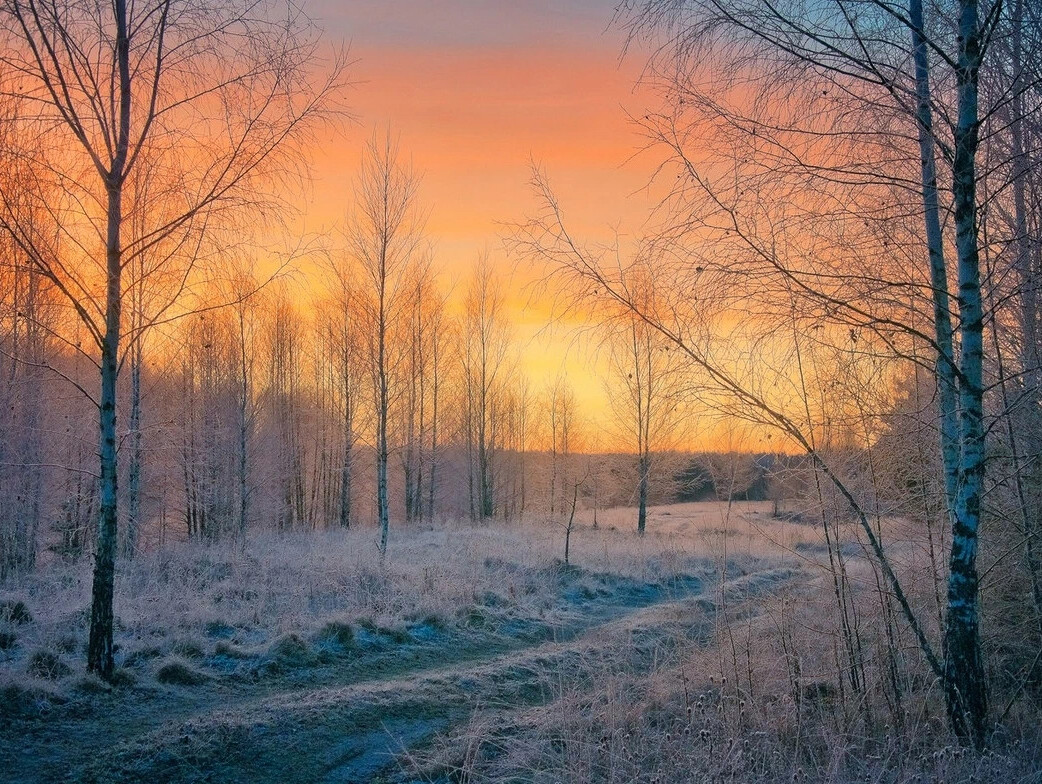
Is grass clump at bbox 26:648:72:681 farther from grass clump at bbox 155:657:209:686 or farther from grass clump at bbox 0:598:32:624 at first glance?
grass clump at bbox 0:598:32:624

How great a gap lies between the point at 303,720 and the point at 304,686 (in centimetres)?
114

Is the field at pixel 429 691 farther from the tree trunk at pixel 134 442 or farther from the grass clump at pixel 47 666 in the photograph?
the tree trunk at pixel 134 442

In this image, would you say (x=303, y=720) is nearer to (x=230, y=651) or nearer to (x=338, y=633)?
(x=230, y=651)

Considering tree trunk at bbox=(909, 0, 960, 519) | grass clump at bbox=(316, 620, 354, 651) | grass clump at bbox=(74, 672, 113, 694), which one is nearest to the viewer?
tree trunk at bbox=(909, 0, 960, 519)

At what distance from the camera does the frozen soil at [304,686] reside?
4.88 metres

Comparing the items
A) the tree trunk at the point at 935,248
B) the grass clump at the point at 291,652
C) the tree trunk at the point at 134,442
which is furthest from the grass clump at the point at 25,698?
the tree trunk at the point at 134,442

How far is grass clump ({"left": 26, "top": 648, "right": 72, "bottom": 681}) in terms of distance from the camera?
19.4 feet

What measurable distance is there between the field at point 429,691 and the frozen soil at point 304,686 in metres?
0.02

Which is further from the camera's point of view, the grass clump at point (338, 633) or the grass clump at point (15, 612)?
the grass clump at point (338, 633)

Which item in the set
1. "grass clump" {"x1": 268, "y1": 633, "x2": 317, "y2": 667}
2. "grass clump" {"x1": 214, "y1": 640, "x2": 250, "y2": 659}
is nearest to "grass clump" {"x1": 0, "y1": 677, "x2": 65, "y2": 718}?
"grass clump" {"x1": 214, "y1": 640, "x2": 250, "y2": 659}

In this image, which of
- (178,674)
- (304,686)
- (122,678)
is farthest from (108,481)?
(304,686)

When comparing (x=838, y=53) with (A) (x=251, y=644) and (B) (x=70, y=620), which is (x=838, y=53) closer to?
(A) (x=251, y=644)

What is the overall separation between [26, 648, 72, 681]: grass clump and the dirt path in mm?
569

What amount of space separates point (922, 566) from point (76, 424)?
17.3 metres
